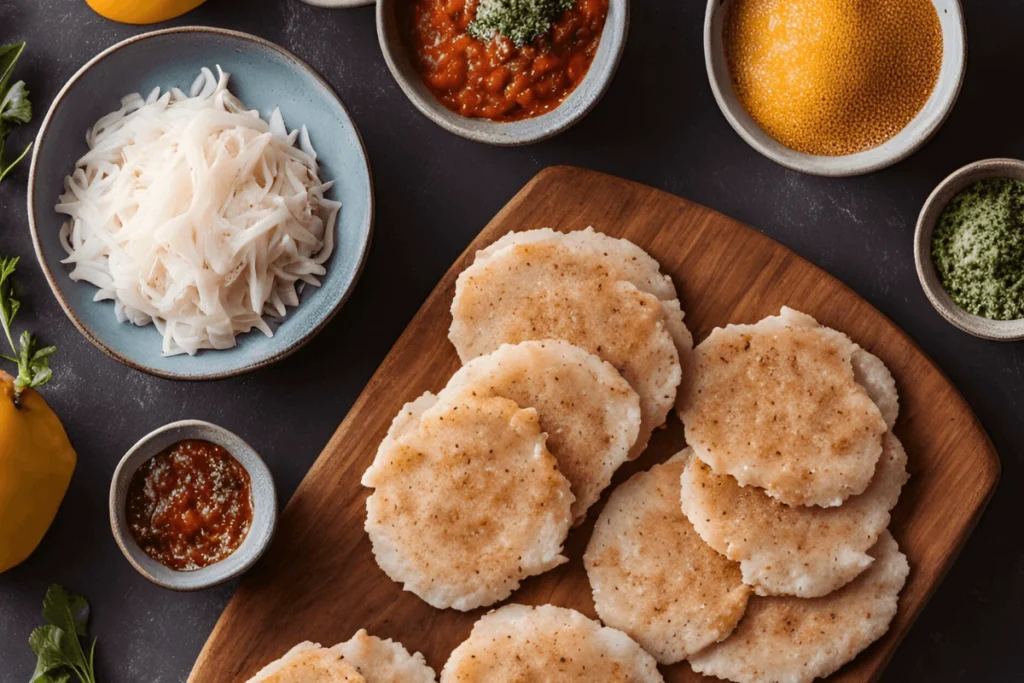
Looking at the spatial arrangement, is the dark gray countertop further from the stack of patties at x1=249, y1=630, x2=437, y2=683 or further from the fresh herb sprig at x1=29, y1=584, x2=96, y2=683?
the stack of patties at x1=249, y1=630, x2=437, y2=683

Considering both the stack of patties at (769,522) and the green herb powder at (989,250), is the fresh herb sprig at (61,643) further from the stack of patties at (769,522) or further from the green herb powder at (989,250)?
the green herb powder at (989,250)

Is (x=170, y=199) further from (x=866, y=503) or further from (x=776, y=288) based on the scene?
(x=866, y=503)

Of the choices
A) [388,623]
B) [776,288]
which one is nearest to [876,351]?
[776,288]

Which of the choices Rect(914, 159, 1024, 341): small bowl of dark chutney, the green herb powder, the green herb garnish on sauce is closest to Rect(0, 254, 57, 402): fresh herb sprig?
the green herb garnish on sauce

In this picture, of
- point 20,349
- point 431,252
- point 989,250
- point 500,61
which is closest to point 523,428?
point 431,252

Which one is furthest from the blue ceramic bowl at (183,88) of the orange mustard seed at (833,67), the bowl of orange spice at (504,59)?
the orange mustard seed at (833,67)

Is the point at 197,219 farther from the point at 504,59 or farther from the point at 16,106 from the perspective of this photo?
the point at 504,59
